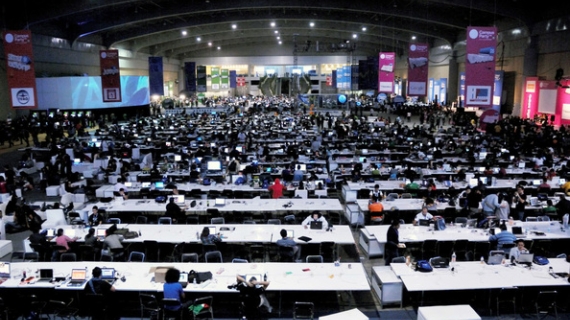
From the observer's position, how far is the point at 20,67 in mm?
21969

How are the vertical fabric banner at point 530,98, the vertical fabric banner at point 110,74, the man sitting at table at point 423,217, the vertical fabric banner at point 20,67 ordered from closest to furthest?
the man sitting at table at point 423,217 → the vertical fabric banner at point 20,67 → the vertical fabric banner at point 110,74 → the vertical fabric banner at point 530,98

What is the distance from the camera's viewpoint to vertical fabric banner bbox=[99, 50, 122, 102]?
29.1m

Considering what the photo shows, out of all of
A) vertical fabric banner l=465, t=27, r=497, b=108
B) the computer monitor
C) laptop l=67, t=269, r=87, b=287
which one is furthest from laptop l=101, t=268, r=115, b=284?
vertical fabric banner l=465, t=27, r=497, b=108

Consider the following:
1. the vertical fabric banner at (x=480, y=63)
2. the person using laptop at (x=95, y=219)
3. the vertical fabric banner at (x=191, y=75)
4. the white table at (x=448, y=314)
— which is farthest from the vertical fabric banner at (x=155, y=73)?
the white table at (x=448, y=314)

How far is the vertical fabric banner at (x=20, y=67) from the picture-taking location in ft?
71.0

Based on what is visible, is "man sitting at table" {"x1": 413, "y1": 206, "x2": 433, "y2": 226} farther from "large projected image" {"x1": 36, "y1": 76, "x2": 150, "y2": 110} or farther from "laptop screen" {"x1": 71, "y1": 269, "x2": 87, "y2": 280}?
"large projected image" {"x1": 36, "y1": 76, "x2": 150, "y2": 110}

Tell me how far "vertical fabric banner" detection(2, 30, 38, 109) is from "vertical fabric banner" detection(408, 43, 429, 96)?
21010mm

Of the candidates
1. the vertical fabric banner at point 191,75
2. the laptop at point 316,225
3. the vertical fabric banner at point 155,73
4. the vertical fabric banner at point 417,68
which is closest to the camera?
the laptop at point 316,225

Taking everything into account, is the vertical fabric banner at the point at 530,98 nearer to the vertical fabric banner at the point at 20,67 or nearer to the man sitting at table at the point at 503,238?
the man sitting at table at the point at 503,238

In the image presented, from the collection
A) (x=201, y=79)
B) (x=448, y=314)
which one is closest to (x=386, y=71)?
(x=201, y=79)

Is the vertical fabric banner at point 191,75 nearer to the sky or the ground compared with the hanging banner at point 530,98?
nearer to the sky

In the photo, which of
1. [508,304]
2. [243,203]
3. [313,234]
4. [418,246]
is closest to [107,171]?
[243,203]

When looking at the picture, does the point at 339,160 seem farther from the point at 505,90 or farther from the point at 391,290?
the point at 505,90

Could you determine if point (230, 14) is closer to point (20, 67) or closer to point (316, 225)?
point (20, 67)
